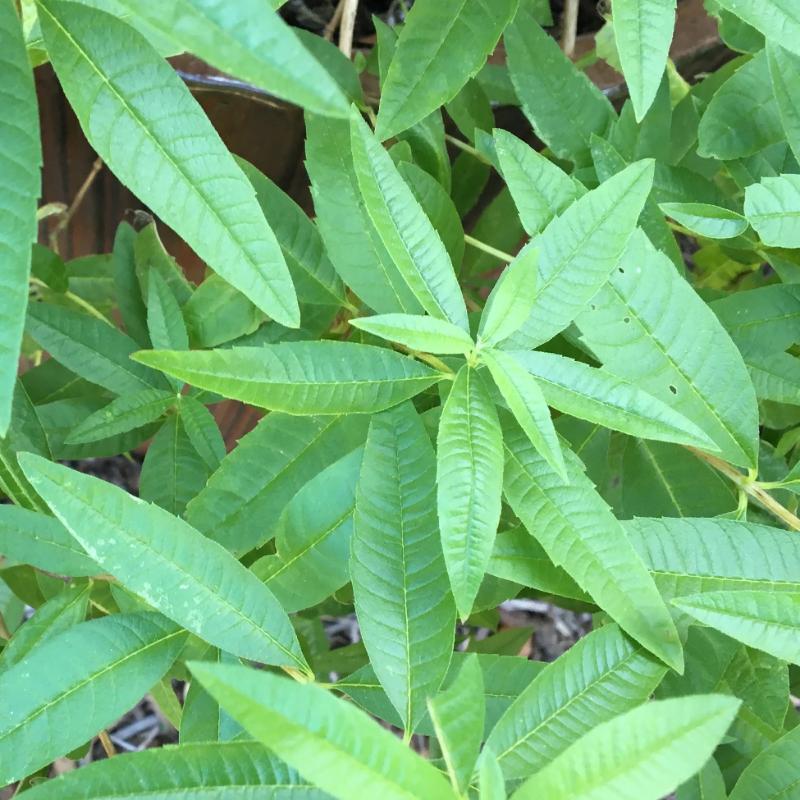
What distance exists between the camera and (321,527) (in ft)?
1.69

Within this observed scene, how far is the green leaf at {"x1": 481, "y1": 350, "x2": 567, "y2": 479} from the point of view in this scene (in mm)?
424

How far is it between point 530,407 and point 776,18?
0.88 ft

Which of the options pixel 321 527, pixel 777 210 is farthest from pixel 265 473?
pixel 777 210

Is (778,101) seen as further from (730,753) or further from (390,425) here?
(730,753)

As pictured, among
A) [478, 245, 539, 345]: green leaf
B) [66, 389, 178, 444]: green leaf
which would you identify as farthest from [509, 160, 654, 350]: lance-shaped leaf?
[66, 389, 178, 444]: green leaf

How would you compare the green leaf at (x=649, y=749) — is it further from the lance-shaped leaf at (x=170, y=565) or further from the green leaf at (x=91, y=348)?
the green leaf at (x=91, y=348)

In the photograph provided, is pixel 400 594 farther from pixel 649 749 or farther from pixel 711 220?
pixel 711 220

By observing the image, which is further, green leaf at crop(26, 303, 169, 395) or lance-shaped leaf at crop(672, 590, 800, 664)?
green leaf at crop(26, 303, 169, 395)

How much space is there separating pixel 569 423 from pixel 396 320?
0.28 metres

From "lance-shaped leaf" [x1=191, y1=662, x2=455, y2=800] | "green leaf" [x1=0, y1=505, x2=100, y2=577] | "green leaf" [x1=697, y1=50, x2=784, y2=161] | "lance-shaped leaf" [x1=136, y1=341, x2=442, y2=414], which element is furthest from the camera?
"green leaf" [x1=697, y1=50, x2=784, y2=161]

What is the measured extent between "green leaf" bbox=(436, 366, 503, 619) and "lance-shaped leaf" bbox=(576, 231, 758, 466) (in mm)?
100

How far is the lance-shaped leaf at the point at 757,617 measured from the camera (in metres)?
0.44

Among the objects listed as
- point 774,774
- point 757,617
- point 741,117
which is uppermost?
point 741,117

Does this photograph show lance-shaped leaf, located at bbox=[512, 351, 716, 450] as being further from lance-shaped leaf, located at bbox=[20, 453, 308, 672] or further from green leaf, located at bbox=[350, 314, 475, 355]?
lance-shaped leaf, located at bbox=[20, 453, 308, 672]
